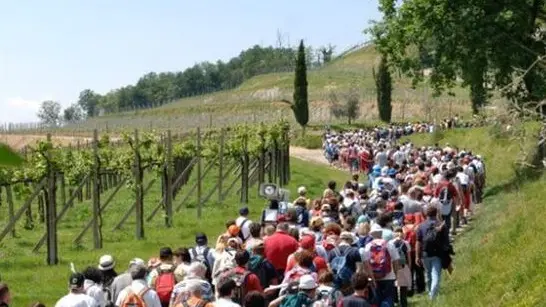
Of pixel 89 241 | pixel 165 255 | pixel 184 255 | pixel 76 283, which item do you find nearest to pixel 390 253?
pixel 184 255

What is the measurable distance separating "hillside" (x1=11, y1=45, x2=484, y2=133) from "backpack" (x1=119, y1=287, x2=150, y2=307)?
48.0 metres

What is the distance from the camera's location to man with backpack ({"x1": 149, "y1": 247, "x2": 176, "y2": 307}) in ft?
31.4

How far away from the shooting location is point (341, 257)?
10789 millimetres

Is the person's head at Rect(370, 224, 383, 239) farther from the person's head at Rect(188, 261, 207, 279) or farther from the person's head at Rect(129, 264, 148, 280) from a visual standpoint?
the person's head at Rect(129, 264, 148, 280)

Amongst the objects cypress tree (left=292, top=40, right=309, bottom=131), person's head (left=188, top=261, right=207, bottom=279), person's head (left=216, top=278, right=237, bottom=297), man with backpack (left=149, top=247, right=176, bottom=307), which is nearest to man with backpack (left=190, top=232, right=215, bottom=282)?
man with backpack (left=149, top=247, right=176, bottom=307)

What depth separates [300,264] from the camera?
9.81 meters

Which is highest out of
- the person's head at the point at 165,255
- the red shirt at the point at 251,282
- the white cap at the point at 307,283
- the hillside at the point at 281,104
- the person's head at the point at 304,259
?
the hillside at the point at 281,104

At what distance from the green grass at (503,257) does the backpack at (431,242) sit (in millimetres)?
666

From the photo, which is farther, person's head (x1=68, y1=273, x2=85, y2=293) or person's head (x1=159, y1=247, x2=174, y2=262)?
person's head (x1=159, y1=247, x2=174, y2=262)

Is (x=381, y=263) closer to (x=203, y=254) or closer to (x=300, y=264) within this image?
(x=300, y=264)

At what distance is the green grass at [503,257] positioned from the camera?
11094 millimetres

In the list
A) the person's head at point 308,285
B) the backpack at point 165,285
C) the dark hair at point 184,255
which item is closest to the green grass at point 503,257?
the person's head at point 308,285

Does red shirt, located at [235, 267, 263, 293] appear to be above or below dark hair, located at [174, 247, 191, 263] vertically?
below

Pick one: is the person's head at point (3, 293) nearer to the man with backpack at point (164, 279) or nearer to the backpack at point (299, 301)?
the man with backpack at point (164, 279)
